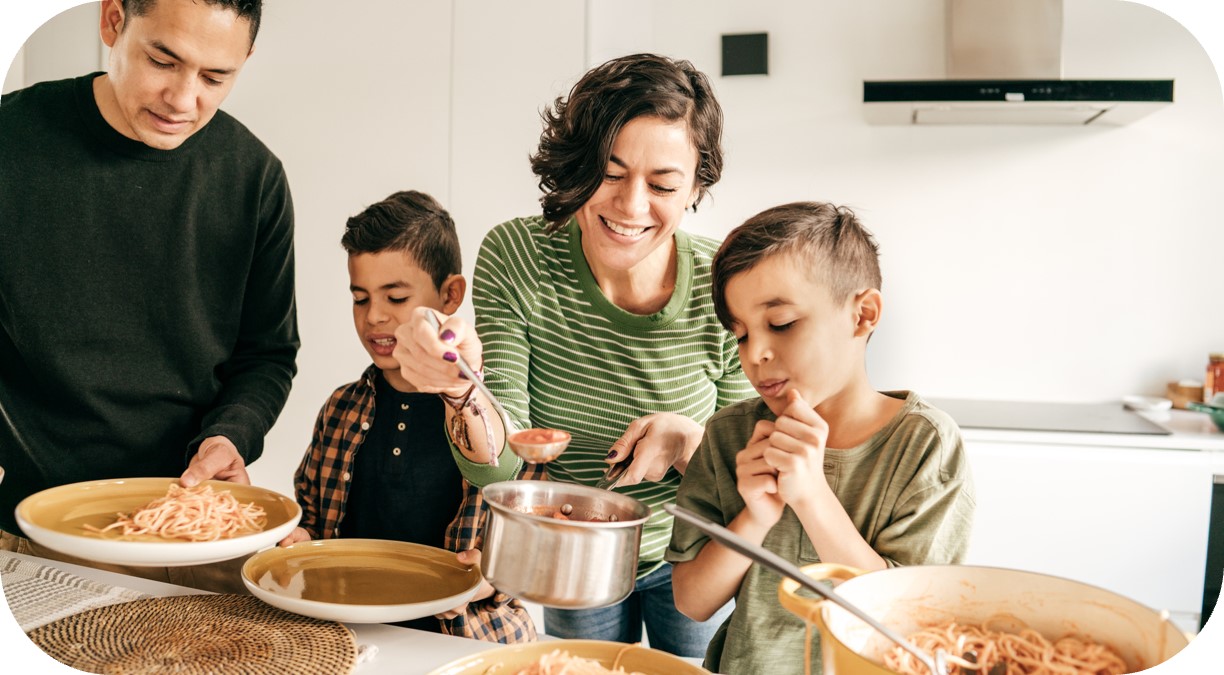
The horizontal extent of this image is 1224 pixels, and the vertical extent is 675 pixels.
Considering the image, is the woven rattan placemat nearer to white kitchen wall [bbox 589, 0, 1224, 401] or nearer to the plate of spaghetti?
the plate of spaghetti

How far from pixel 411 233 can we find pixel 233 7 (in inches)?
21.5

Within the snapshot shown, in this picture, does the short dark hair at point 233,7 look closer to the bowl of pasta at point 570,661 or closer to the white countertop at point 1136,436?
the bowl of pasta at point 570,661

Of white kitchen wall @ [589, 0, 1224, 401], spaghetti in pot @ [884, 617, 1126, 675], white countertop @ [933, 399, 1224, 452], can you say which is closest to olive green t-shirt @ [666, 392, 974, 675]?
spaghetti in pot @ [884, 617, 1126, 675]

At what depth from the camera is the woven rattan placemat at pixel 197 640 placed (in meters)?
1.11

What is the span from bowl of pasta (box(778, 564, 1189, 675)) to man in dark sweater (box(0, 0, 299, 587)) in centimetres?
119

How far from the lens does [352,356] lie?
7.07 feet

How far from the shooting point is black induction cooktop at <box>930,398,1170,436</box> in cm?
242

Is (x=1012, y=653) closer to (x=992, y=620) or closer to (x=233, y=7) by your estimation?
(x=992, y=620)

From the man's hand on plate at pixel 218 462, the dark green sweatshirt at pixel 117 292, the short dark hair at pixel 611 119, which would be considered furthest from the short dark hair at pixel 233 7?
the man's hand on plate at pixel 218 462

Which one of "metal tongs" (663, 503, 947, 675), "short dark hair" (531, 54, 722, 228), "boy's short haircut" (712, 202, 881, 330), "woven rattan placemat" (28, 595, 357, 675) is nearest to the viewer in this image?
"metal tongs" (663, 503, 947, 675)

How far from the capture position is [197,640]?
1.18m

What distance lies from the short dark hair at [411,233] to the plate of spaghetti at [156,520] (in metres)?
0.62

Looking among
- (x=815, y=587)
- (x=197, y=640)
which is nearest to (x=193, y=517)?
(x=197, y=640)

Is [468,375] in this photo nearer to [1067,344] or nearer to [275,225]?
[275,225]
